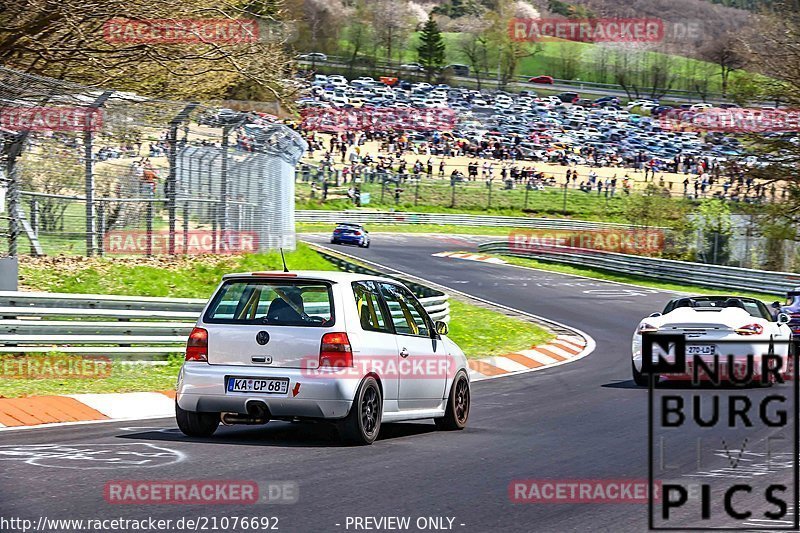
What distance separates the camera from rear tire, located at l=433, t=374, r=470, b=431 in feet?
35.9

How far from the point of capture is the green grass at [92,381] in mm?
12219

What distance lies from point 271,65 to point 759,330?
449 inches

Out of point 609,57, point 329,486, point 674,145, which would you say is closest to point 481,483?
point 329,486

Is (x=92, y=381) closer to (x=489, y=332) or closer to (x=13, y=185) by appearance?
(x=13, y=185)

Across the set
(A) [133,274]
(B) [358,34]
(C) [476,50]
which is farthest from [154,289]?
(C) [476,50]

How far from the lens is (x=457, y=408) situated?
11070 millimetres

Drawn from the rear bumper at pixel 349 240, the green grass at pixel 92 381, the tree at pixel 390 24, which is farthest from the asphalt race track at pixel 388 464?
the tree at pixel 390 24

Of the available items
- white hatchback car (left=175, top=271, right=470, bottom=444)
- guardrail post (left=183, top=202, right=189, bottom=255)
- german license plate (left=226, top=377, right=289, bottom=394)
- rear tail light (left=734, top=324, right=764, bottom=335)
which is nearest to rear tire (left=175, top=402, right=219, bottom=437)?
white hatchback car (left=175, top=271, right=470, bottom=444)

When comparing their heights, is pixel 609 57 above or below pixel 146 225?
above

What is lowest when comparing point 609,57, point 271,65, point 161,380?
point 161,380

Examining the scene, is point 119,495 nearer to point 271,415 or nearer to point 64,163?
point 271,415

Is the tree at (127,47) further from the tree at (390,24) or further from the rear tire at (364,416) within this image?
the tree at (390,24)

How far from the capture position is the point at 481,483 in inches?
296

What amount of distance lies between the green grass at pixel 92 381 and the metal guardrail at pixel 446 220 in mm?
48321
